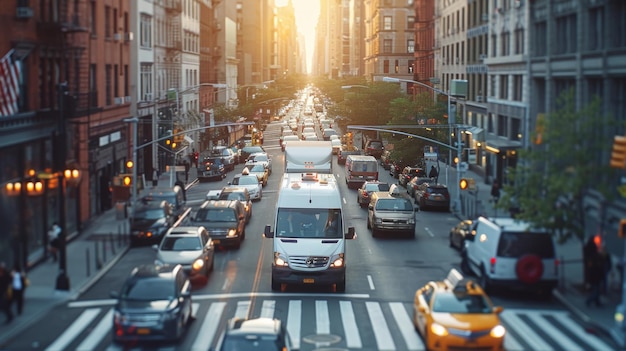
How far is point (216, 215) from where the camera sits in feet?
131

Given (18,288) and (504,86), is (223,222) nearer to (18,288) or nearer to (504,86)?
(18,288)

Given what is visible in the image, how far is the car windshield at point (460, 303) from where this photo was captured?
2139 centimetres

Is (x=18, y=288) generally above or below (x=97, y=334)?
above

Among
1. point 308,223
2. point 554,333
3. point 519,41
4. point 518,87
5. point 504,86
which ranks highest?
point 519,41

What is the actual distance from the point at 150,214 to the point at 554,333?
23.1 meters

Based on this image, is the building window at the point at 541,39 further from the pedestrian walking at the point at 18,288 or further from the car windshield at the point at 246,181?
the pedestrian walking at the point at 18,288

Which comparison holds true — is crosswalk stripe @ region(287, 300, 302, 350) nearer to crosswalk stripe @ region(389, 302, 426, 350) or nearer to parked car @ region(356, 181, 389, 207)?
crosswalk stripe @ region(389, 302, 426, 350)

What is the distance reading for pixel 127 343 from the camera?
73.2ft

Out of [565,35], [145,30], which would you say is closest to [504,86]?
[565,35]

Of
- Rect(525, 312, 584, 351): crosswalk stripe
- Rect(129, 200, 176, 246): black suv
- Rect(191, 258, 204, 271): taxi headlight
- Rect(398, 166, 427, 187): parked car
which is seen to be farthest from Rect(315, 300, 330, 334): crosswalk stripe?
Rect(398, 166, 427, 187): parked car

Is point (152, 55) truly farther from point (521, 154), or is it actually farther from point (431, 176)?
point (521, 154)

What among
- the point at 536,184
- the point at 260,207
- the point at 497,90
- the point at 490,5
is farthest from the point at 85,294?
the point at 490,5

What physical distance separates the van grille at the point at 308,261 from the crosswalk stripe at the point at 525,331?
598 cm

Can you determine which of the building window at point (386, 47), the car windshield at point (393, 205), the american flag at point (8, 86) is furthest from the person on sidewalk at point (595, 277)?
the building window at point (386, 47)
